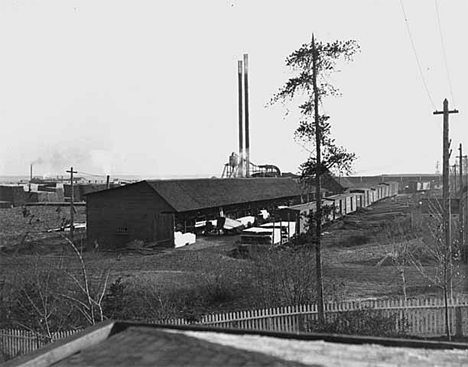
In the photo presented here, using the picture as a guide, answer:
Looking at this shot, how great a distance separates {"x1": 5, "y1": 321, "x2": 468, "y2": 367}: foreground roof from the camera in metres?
4.46

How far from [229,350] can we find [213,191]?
33205 millimetres

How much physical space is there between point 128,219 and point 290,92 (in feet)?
65.1

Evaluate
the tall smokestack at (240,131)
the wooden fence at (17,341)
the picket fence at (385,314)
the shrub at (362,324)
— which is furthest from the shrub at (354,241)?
the tall smokestack at (240,131)

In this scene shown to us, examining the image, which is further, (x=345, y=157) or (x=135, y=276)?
(x=135, y=276)

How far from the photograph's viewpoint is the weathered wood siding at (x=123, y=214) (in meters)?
31.7

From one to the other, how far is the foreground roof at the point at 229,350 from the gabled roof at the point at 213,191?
2592 centimetres

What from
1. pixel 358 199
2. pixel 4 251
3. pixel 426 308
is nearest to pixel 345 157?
pixel 426 308

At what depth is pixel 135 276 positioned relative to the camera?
2111 centimetres

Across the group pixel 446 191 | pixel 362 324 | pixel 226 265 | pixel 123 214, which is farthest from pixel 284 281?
pixel 123 214

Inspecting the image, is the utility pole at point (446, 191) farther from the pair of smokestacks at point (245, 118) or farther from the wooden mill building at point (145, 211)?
the pair of smokestacks at point (245, 118)

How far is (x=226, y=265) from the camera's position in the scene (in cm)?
2183

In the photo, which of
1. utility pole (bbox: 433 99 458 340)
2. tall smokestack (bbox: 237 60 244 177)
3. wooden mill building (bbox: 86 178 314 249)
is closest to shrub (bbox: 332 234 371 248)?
wooden mill building (bbox: 86 178 314 249)

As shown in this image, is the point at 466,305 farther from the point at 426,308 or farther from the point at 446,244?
the point at 446,244

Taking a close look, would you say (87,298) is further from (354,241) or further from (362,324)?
(354,241)
